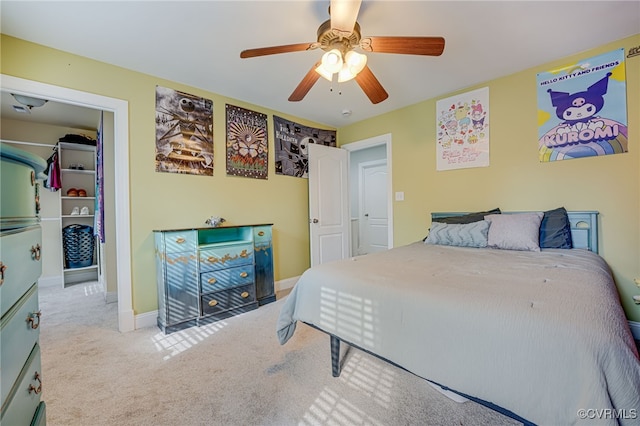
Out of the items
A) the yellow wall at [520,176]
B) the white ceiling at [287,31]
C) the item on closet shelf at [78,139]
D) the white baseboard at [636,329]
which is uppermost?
the white ceiling at [287,31]

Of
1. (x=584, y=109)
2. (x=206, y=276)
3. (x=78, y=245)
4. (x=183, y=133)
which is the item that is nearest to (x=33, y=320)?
(x=206, y=276)

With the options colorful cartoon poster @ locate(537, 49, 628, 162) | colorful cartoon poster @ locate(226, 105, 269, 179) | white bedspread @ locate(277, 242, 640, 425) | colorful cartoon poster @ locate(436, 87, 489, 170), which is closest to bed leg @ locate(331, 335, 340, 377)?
white bedspread @ locate(277, 242, 640, 425)

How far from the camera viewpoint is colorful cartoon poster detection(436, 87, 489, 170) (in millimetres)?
2869

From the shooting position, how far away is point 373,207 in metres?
6.00

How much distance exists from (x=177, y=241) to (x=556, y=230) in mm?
3470

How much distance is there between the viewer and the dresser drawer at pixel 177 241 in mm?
2411

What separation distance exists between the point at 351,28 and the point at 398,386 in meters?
2.18

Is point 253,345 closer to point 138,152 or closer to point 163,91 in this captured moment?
point 138,152

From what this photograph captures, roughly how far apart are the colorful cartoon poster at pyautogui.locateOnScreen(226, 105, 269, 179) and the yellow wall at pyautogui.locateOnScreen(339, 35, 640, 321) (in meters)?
1.63

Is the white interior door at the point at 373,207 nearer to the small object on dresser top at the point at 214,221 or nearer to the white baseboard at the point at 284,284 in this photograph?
the white baseboard at the point at 284,284

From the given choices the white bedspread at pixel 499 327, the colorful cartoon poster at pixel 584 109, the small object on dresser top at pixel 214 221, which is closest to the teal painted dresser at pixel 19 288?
the white bedspread at pixel 499 327

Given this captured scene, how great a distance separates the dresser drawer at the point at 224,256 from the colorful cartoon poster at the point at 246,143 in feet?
3.10

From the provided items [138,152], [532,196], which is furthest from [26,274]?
[532,196]

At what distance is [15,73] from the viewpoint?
2.00m
